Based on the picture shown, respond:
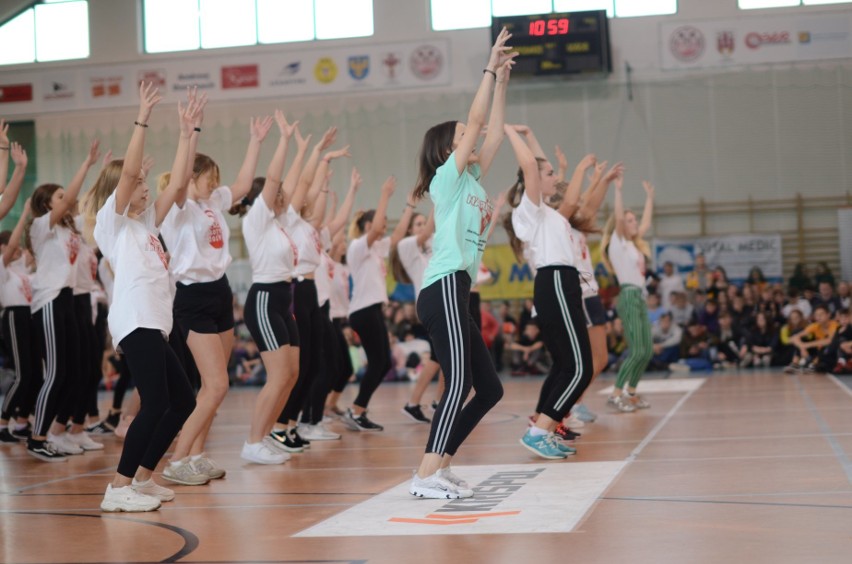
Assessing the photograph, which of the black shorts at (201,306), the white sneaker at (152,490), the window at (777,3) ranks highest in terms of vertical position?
the window at (777,3)

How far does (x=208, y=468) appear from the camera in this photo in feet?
18.3

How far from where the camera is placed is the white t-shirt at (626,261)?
30.0ft

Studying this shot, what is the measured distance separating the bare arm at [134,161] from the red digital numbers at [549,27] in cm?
1376

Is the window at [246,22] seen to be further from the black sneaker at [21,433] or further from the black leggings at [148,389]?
the black leggings at [148,389]

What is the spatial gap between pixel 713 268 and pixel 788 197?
1.88 metres

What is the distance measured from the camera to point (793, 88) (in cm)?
1789

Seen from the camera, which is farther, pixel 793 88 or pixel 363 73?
pixel 363 73

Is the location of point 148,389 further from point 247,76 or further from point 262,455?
point 247,76

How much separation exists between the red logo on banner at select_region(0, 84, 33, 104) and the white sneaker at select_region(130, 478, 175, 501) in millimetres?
17490

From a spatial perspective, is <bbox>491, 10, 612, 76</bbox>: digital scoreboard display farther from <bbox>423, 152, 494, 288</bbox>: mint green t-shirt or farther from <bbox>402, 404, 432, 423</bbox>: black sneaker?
<bbox>423, 152, 494, 288</bbox>: mint green t-shirt

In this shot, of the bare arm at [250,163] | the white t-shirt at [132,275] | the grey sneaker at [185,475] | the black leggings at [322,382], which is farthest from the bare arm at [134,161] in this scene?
the black leggings at [322,382]

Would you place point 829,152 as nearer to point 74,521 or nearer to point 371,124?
point 371,124

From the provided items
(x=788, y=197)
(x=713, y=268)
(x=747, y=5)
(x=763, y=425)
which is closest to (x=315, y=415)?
(x=763, y=425)

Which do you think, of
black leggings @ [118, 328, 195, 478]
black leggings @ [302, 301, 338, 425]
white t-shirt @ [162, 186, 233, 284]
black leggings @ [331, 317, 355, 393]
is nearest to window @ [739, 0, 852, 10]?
black leggings @ [331, 317, 355, 393]
